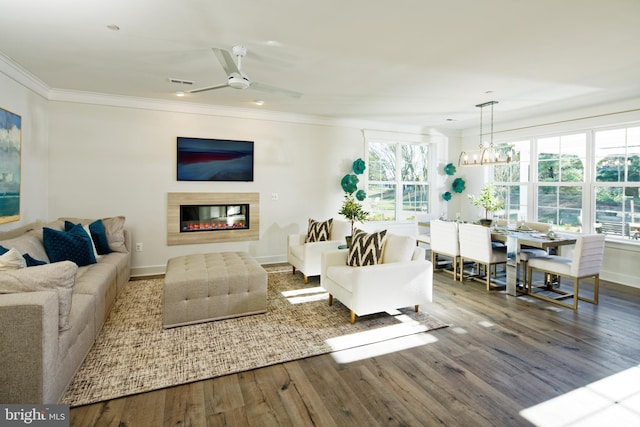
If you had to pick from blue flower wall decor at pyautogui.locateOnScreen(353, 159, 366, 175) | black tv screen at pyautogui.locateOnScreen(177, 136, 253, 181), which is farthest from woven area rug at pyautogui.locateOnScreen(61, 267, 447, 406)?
blue flower wall decor at pyautogui.locateOnScreen(353, 159, 366, 175)

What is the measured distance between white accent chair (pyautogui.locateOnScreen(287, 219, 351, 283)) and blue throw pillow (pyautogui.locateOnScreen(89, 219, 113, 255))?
2481mm

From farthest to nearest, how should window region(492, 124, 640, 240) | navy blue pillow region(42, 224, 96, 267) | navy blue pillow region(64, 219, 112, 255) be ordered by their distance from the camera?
window region(492, 124, 640, 240), navy blue pillow region(64, 219, 112, 255), navy blue pillow region(42, 224, 96, 267)

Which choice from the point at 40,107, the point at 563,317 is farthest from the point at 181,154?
the point at 563,317

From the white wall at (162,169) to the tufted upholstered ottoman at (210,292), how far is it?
6.18ft

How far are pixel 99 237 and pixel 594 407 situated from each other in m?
5.11

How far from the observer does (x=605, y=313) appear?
374cm

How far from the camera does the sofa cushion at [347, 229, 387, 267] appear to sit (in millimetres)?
3656

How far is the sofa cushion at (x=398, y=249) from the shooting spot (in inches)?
142

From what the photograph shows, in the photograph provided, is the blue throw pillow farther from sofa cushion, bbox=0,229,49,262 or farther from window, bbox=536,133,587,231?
window, bbox=536,133,587,231

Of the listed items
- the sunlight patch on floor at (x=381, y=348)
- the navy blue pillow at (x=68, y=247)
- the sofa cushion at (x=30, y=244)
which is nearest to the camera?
the sunlight patch on floor at (x=381, y=348)

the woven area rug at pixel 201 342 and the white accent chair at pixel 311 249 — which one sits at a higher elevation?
the white accent chair at pixel 311 249

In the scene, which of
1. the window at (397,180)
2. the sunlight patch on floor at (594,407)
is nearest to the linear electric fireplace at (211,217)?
the window at (397,180)

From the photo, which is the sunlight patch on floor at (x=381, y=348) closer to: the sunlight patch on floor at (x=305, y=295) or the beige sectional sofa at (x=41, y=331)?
the sunlight patch on floor at (x=305, y=295)

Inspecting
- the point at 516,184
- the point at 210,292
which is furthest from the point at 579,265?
the point at 210,292
